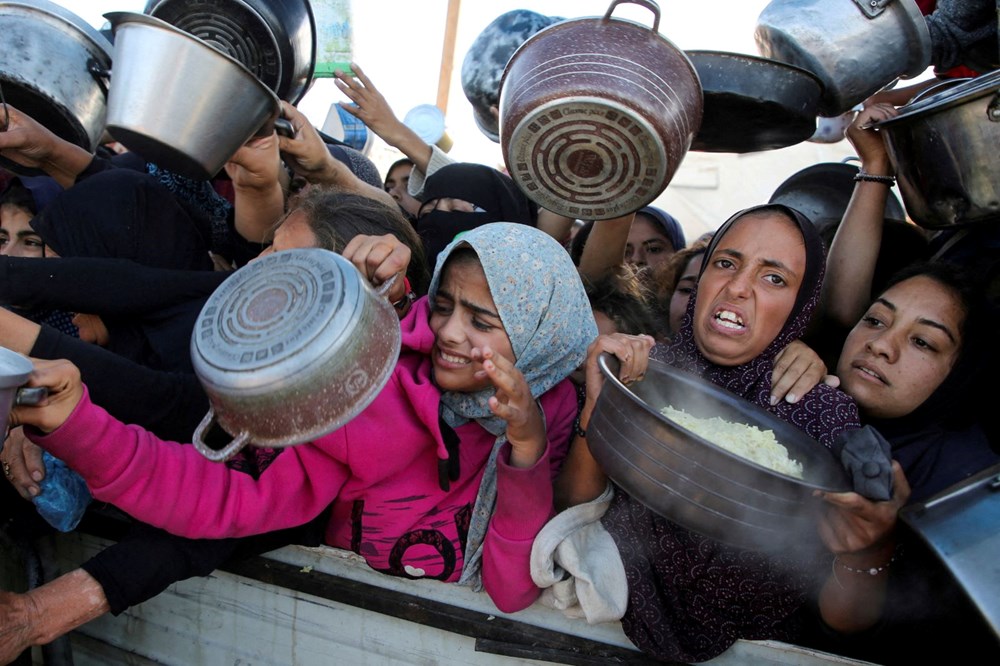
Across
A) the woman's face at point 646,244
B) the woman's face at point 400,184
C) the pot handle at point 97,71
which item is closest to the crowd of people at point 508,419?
the pot handle at point 97,71

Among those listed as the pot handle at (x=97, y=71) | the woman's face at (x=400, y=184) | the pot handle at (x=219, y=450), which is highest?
the pot handle at (x=97, y=71)

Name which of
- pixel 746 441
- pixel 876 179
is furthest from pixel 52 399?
pixel 876 179

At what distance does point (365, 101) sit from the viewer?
3238mm

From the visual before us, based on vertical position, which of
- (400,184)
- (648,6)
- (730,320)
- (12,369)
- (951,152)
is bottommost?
(400,184)

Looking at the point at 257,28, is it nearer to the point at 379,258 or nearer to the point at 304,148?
the point at 304,148

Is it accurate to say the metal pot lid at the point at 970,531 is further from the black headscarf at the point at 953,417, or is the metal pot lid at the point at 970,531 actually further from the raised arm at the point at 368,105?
the raised arm at the point at 368,105

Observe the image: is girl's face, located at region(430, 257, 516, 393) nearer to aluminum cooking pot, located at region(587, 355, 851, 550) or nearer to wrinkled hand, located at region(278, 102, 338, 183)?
aluminum cooking pot, located at region(587, 355, 851, 550)

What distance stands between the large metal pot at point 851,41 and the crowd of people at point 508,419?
161 millimetres

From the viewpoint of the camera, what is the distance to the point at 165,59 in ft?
6.43

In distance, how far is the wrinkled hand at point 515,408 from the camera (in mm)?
1708

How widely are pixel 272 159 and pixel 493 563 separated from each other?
1492mm

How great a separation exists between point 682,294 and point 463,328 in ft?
4.63

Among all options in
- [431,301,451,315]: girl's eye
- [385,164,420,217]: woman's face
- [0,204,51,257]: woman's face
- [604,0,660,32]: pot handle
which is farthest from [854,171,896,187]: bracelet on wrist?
[0,204,51,257]: woman's face

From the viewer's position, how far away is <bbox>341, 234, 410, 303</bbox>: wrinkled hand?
1.78 m
